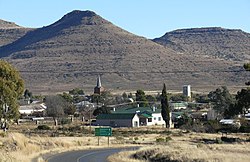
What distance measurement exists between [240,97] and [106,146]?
1471 centimetres

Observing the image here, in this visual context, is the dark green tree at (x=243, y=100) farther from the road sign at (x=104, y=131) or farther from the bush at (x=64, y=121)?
the bush at (x=64, y=121)

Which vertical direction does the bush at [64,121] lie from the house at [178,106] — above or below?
below

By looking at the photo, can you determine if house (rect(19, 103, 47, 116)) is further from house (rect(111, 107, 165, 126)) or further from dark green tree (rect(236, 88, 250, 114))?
dark green tree (rect(236, 88, 250, 114))

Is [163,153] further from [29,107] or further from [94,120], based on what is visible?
[29,107]

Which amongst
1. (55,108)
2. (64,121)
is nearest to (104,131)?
(64,121)

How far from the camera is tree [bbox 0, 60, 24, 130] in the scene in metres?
67.2

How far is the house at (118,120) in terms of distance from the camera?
334 ft

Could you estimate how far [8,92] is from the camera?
67.1 metres

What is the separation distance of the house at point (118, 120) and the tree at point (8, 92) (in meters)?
33.8

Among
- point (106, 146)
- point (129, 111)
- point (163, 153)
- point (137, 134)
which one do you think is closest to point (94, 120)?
point (129, 111)

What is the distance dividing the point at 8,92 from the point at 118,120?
123 feet

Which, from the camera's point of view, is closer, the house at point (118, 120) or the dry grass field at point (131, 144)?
the dry grass field at point (131, 144)

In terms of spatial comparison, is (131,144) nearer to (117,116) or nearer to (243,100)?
(243,100)

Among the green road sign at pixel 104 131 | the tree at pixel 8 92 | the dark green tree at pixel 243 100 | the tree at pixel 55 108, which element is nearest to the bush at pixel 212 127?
the dark green tree at pixel 243 100
